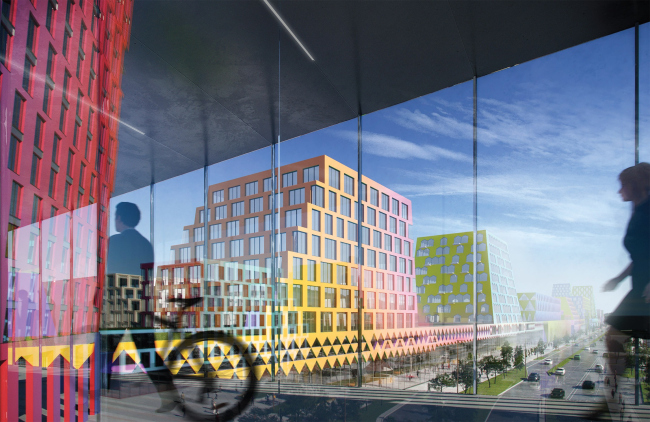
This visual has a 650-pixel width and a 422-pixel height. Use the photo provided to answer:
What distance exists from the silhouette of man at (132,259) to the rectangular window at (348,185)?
1.68 meters

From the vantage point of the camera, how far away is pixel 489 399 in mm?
2443

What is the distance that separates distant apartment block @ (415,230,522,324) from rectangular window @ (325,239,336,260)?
0.75m

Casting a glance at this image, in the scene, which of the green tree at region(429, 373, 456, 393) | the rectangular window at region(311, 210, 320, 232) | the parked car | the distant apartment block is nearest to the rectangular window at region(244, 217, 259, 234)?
the rectangular window at region(311, 210, 320, 232)

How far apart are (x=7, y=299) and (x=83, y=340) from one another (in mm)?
986

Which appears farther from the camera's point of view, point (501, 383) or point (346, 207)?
point (346, 207)

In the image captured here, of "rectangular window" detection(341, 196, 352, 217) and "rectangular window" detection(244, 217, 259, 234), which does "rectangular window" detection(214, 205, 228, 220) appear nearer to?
"rectangular window" detection(244, 217, 259, 234)

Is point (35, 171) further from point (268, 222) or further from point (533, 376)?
point (268, 222)

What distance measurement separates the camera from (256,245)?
3.70 meters

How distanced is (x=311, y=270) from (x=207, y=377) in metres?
1.16

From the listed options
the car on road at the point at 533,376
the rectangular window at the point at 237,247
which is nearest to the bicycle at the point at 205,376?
the rectangular window at the point at 237,247

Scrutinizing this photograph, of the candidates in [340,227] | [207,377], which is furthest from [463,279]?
[207,377]

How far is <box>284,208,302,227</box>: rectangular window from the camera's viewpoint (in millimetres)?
3646

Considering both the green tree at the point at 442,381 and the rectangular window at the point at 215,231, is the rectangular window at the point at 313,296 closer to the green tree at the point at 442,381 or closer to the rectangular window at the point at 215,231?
the rectangular window at the point at 215,231

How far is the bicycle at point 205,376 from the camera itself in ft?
9.01
